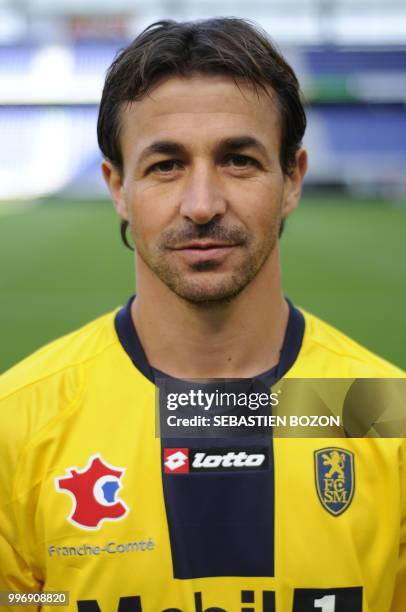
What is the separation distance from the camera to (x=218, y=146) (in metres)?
1.59

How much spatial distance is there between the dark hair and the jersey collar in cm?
37

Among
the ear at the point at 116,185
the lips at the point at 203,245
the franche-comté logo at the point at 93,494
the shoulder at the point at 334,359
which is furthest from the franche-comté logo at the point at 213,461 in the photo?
the ear at the point at 116,185

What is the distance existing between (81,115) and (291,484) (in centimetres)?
1923

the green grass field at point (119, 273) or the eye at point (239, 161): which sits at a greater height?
the eye at point (239, 161)

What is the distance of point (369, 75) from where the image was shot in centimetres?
1745

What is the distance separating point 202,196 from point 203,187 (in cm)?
2

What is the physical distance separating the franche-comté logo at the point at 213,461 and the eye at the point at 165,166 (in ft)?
2.00

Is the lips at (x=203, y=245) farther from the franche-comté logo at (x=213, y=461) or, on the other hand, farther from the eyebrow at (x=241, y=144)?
the franche-comté logo at (x=213, y=461)

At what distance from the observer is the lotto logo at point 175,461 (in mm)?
1653

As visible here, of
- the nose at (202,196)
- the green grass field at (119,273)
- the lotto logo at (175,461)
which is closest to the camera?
the nose at (202,196)

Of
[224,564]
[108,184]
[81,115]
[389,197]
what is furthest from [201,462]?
[81,115]

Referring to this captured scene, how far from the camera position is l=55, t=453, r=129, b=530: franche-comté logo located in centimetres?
162

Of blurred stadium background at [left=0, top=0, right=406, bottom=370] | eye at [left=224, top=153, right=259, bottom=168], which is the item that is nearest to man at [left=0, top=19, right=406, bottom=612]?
eye at [left=224, top=153, right=259, bottom=168]

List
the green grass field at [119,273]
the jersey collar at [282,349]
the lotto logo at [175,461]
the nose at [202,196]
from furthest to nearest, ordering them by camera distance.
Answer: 1. the green grass field at [119,273]
2. the jersey collar at [282,349]
3. the lotto logo at [175,461]
4. the nose at [202,196]
